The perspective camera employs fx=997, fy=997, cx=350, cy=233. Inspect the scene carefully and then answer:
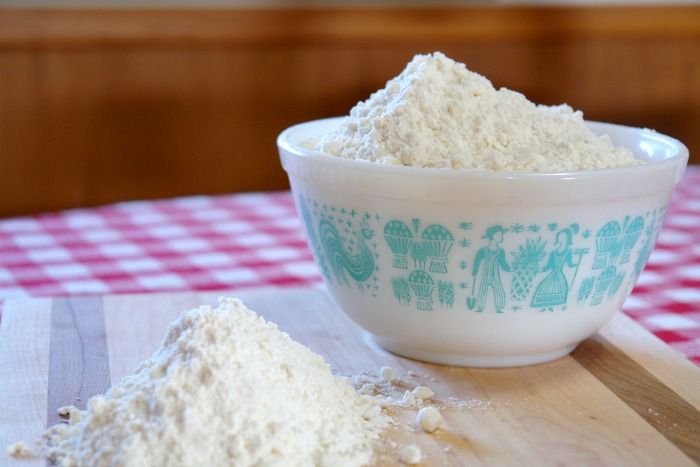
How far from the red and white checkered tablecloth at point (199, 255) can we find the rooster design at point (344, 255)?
1.08ft

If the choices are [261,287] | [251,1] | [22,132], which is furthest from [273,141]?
[261,287]

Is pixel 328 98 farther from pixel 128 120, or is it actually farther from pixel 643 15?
pixel 643 15

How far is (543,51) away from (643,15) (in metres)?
0.28

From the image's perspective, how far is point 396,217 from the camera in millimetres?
901

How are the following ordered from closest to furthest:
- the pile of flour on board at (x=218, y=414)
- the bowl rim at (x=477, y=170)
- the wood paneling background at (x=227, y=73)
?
the pile of flour on board at (x=218, y=414) < the bowl rim at (x=477, y=170) < the wood paneling background at (x=227, y=73)

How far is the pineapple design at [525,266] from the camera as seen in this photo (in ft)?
2.93

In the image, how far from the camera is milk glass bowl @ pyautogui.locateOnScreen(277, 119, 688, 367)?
874mm

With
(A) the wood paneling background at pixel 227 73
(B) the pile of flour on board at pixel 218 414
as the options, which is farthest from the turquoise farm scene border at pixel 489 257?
(A) the wood paneling background at pixel 227 73

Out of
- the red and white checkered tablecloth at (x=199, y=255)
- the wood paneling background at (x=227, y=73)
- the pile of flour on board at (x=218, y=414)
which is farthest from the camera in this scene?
the wood paneling background at (x=227, y=73)

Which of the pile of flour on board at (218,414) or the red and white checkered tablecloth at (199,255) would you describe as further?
the red and white checkered tablecloth at (199,255)

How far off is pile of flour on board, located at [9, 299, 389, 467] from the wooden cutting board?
0.14 feet

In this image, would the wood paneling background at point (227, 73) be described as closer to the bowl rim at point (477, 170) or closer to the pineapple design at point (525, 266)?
the bowl rim at point (477, 170)

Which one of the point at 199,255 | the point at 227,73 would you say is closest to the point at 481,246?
the point at 199,255

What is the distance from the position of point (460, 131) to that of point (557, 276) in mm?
160
